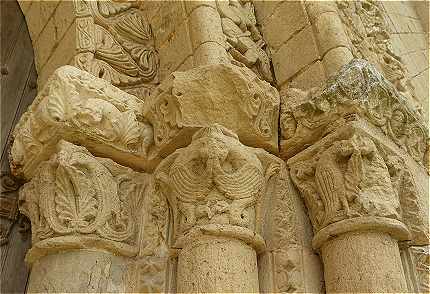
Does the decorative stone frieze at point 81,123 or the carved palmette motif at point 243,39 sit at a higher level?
the carved palmette motif at point 243,39

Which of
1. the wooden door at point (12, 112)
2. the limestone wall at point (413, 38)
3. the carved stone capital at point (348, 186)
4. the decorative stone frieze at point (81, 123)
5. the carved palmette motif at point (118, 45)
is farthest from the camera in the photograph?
the limestone wall at point (413, 38)

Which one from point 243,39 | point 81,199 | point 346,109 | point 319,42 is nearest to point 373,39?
point 319,42

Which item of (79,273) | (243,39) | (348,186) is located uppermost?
(243,39)

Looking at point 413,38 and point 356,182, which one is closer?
point 356,182

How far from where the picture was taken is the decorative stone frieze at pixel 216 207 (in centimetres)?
158

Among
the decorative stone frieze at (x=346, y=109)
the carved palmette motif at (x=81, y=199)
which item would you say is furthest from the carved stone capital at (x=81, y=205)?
the decorative stone frieze at (x=346, y=109)

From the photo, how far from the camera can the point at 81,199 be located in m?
1.71

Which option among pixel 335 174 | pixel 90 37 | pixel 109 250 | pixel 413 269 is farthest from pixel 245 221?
pixel 90 37

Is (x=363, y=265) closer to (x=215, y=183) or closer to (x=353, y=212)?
(x=353, y=212)

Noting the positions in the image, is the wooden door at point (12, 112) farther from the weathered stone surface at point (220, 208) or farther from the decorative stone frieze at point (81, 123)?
the weathered stone surface at point (220, 208)

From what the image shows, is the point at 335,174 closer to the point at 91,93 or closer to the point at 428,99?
the point at 91,93

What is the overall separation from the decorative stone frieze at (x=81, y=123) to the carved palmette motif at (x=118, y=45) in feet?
0.84

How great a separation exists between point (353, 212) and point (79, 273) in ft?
2.78

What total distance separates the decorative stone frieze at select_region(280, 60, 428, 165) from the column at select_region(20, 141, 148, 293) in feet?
1.98
